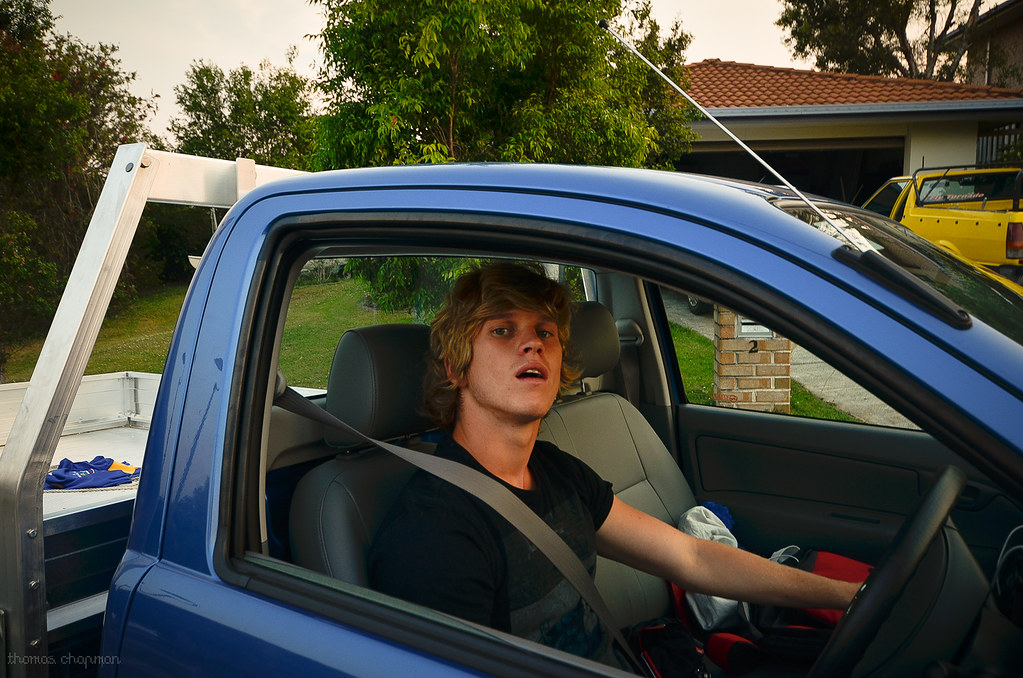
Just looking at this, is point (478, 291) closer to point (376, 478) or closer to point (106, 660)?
point (376, 478)

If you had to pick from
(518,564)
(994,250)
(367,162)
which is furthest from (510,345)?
(994,250)

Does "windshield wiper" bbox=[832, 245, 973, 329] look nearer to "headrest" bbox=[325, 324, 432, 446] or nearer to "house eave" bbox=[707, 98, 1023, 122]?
"headrest" bbox=[325, 324, 432, 446]

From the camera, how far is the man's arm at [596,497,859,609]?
5.39 feet

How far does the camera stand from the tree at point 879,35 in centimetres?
2725

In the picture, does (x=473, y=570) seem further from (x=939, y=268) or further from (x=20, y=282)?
(x=20, y=282)

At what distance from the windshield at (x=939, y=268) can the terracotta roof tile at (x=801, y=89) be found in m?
13.1

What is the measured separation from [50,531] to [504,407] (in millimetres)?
888

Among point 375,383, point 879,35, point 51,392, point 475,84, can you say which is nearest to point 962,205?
point 475,84

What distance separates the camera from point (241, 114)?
48.8ft

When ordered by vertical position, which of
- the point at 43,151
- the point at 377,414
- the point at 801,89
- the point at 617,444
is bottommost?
the point at 617,444

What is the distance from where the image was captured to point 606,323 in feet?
8.45

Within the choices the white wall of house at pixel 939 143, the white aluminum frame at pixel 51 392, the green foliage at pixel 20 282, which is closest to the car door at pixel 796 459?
the white aluminum frame at pixel 51 392

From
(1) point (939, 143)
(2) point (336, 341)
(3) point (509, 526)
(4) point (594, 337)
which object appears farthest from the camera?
(1) point (939, 143)

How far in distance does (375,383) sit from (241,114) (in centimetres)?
1467
